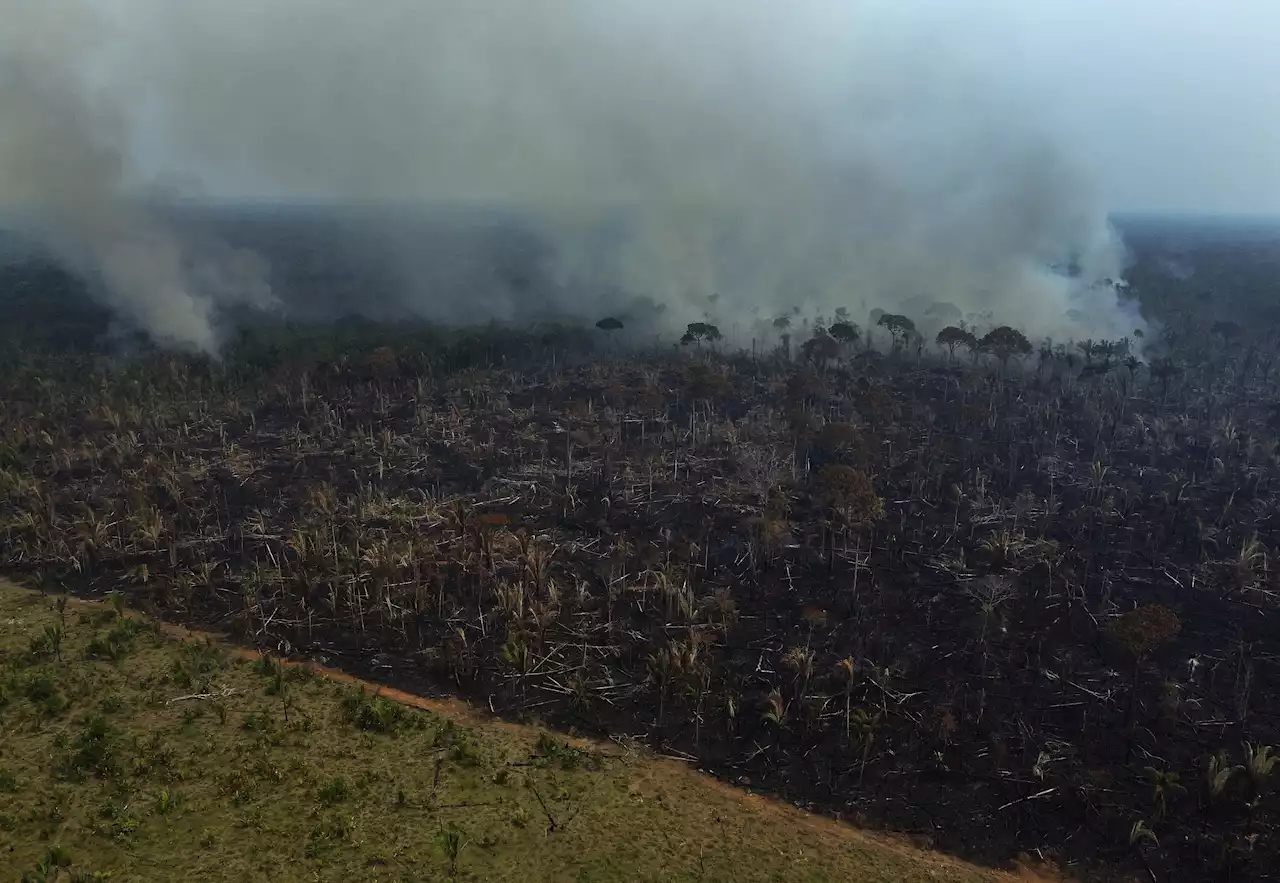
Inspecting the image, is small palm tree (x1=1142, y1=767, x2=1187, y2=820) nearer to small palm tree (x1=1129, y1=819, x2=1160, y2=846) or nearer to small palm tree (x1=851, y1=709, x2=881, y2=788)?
small palm tree (x1=1129, y1=819, x2=1160, y2=846)

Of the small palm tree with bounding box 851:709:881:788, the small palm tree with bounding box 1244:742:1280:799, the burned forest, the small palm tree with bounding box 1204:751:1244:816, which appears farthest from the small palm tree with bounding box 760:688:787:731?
the small palm tree with bounding box 1244:742:1280:799

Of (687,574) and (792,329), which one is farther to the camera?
(792,329)

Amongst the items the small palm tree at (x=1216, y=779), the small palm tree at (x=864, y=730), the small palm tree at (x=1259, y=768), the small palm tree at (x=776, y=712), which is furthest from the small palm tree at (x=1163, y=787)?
the small palm tree at (x=776, y=712)

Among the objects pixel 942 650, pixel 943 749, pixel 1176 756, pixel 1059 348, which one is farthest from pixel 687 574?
pixel 1059 348

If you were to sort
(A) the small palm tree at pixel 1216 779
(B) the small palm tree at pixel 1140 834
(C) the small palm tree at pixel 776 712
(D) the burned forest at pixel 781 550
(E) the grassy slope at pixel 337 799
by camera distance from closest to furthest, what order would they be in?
(E) the grassy slope at pixel 337 799
(B) the small palm tree at pixel 1140 834
(A) the small palm tree at pixel 1216 779
(D) the burned forest at pixel 781 550
(C) the small palm tree at pixel 776 712

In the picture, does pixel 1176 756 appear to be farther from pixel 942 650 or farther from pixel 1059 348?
pixel 1059 348

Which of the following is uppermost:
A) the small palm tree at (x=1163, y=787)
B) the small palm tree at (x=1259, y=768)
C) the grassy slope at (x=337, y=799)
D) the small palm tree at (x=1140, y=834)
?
the small palm tree at (x=1259, y=768)

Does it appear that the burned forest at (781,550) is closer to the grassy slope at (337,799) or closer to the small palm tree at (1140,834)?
the small palm tree at (1140,834)
